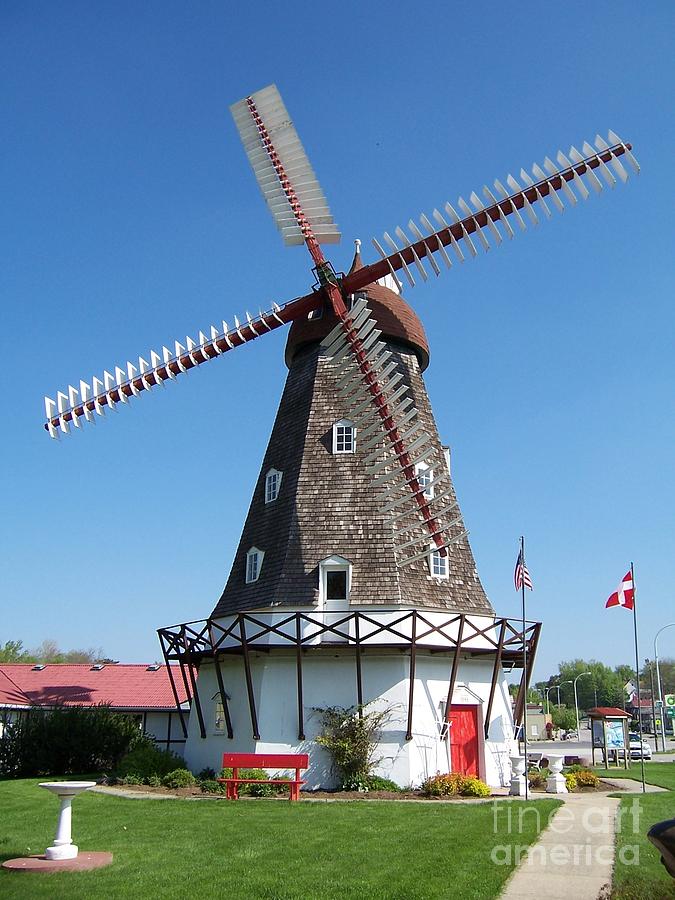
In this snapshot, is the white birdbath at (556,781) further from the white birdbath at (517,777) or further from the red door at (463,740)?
the red door at (463,740)

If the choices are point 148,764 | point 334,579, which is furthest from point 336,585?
point 148,764

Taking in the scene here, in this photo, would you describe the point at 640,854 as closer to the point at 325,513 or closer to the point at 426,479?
the point at 325,513

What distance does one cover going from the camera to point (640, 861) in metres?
8.95

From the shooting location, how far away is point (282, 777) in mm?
17594

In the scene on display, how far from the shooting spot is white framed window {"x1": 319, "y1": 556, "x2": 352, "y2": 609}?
18.9 meters

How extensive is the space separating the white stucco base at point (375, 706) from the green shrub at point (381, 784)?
198 mm

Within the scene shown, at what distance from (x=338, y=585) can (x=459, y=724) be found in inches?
172

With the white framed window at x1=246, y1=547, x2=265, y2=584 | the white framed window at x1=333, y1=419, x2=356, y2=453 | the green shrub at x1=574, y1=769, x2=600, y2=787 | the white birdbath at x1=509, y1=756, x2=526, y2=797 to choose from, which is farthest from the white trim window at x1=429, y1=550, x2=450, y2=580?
the green shrub at x1=574, y1=769, x2=600, y2=787

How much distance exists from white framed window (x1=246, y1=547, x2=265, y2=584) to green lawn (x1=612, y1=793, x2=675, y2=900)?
398 inches

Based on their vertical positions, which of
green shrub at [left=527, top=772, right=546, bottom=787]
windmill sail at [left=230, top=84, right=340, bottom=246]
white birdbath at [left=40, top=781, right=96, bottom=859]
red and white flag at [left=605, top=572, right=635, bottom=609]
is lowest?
green shrub at [left=527, top=772, right=546, bottom=787]

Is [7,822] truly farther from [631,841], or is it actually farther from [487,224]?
[487,224]

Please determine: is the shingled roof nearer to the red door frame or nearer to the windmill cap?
the windmill cap

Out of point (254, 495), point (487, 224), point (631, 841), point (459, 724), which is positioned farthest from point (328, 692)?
point (487, 224)

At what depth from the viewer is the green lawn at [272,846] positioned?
26.2ft
